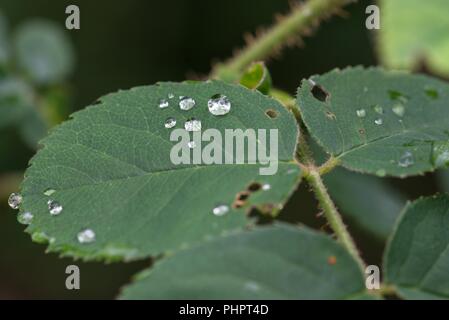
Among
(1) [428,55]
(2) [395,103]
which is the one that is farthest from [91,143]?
(1) [428,55]

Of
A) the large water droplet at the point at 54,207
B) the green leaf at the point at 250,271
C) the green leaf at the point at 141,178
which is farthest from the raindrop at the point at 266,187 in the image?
the large water droplet at the point at 54,207

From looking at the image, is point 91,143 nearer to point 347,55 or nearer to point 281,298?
point 281,298

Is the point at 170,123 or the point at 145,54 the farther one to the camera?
the point at 145,54

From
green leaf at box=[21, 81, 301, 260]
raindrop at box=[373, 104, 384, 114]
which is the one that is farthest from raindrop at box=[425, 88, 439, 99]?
green leaf at box=[21, 81, 301, 260]

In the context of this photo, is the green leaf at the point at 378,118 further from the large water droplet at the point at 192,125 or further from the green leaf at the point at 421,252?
the large water droplet at the point at 192,125

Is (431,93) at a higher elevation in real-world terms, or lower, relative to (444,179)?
higher

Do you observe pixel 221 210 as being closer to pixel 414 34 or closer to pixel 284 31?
pixel 284 31

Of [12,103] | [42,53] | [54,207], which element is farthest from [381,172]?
[42,53]
